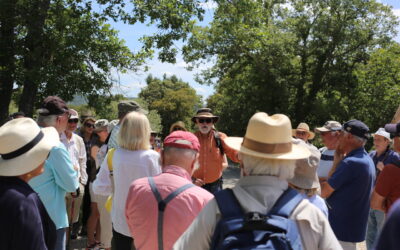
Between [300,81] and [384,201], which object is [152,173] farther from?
[300,81]

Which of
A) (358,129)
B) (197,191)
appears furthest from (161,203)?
(358,129)

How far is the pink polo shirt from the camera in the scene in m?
2.55

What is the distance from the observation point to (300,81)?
21359 mm

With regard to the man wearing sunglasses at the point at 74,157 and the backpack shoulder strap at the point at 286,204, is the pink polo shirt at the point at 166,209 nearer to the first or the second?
the backpack shoulder strap at the point at 286,204

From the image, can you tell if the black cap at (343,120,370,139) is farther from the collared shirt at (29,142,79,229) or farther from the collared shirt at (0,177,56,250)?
the collared shirt at (0,177,56,250)

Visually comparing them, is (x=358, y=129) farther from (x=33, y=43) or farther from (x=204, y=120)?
(x=33, y=43)

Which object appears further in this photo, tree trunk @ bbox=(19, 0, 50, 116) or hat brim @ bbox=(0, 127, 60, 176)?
tree trunk @ bbox=(19, 0, 50, 116)

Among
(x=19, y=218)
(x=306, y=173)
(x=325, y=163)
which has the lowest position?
(x=325, y=163)

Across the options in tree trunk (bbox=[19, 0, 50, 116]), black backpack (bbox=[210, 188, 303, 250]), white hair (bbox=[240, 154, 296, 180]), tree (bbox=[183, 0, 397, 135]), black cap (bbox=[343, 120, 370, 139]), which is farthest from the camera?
tree (bbox=[183, 0, 397, 135])

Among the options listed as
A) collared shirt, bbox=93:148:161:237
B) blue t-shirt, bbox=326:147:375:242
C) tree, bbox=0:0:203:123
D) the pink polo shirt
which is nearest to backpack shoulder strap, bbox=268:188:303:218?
the pink polo shirt

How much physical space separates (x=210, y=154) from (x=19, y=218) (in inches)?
147

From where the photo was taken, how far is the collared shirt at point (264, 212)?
1755 millimetres

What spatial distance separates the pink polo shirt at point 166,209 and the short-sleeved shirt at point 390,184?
1.61 metres

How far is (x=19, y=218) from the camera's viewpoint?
223 centimetres
